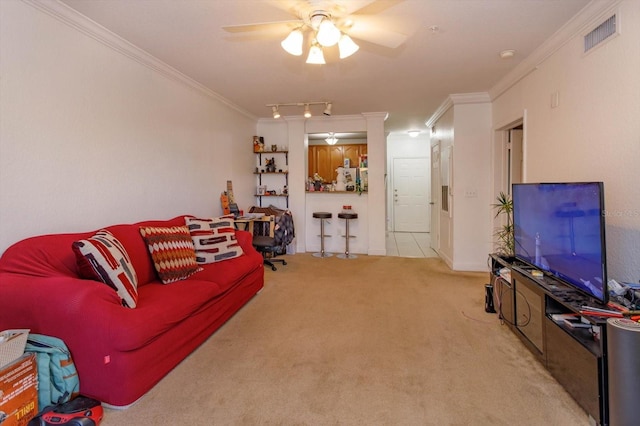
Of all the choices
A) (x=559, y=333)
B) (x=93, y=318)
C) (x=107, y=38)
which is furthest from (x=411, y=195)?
(x=93, y=318)

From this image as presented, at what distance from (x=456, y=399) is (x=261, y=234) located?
362cm

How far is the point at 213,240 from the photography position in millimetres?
3176

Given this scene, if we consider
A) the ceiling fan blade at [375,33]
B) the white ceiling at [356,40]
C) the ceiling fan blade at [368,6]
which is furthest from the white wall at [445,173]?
the ceiling fan blade at [368,6]

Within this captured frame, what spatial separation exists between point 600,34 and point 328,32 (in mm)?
1884

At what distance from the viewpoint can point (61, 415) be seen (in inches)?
60.8

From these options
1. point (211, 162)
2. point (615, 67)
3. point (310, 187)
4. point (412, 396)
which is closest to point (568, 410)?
point (412, 396)

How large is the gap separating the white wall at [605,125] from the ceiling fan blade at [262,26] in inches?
80.6

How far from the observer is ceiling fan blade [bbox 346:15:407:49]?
2138 mm

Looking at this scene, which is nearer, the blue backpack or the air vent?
the blue backpack

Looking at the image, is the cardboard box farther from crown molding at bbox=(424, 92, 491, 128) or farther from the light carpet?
crown molding at bbox=(424, 92, 491, 128)

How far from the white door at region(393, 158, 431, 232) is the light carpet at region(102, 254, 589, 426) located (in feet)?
16.0

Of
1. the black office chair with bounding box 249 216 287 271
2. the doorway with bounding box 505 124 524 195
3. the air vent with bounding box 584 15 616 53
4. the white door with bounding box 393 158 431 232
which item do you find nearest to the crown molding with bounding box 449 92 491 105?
the doorway with bounding box 505 124 524 195

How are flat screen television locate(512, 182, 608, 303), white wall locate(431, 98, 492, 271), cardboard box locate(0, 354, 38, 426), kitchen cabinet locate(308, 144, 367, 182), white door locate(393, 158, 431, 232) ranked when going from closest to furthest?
cardboard box locate(0, 354, 38, 426), flat screen television locate(512, 182, 608, 303), white wall locate(431, 98, 492, 271), kitchen cabinet locate(308, 144, 367, 182), white door locate(393, 158, 431, 232)

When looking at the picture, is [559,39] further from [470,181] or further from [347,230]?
[347,230]
